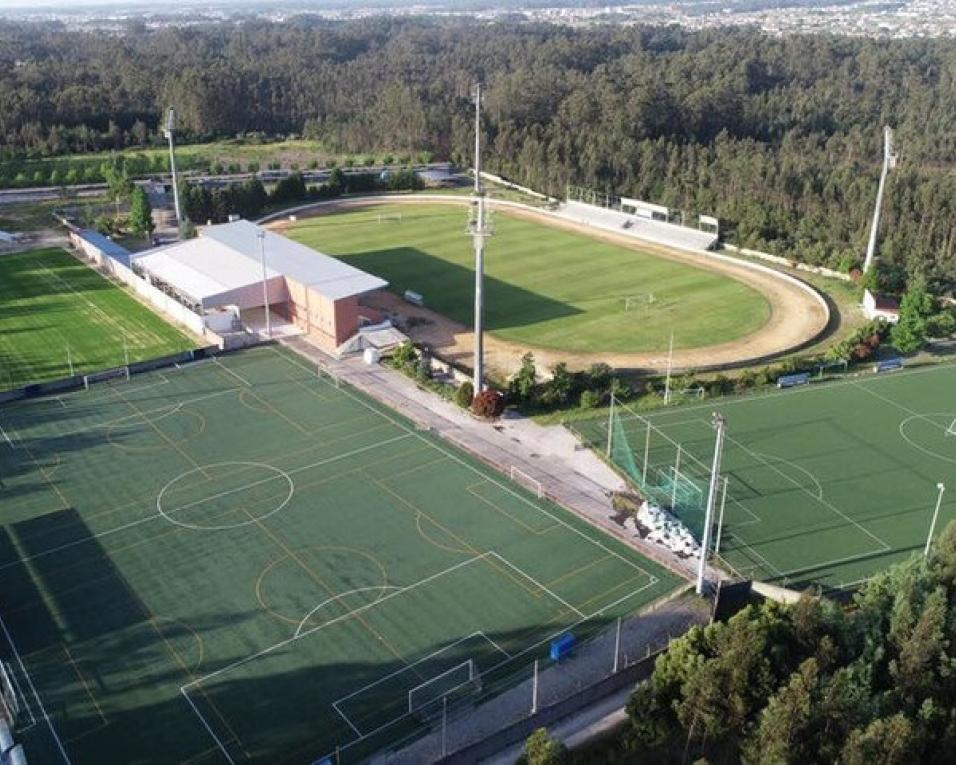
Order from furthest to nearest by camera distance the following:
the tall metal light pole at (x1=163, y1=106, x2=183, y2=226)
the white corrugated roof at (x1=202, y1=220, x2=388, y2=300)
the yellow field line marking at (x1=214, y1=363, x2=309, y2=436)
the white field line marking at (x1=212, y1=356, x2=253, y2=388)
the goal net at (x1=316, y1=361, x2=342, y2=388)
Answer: the tall metal light pole at (x1=163, y1=106, x2=183, y2=226)
the white corrugated roof at (x1=202, y1=220, x2=388, y2=300)
the goal net at (x1=316, y1=361, x2=342, y2=388)
the white field line marking at (x1=212, y1=356, x2=253, y2=388)
the yellow field line marking at (x1=214, y1=363, x2=309, y2=436)

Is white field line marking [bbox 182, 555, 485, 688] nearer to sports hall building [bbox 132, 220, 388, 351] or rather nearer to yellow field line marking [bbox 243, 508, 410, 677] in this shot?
yellow field line marking [bbox 243, 508, 410, 677]

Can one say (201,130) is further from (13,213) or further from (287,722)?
(287,722)

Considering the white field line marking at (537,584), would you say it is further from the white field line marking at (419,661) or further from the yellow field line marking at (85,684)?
the yellow field line marking at (85,684)

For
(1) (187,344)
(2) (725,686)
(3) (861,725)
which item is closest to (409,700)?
(2) (725,686)

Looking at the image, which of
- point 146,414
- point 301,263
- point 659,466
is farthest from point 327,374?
point 659,466

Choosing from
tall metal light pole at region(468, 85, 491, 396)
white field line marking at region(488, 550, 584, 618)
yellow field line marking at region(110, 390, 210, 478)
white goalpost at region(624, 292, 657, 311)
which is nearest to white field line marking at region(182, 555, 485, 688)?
white field line marking at region(488, 550, 584, 618)

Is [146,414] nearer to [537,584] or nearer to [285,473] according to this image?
[285,473]
